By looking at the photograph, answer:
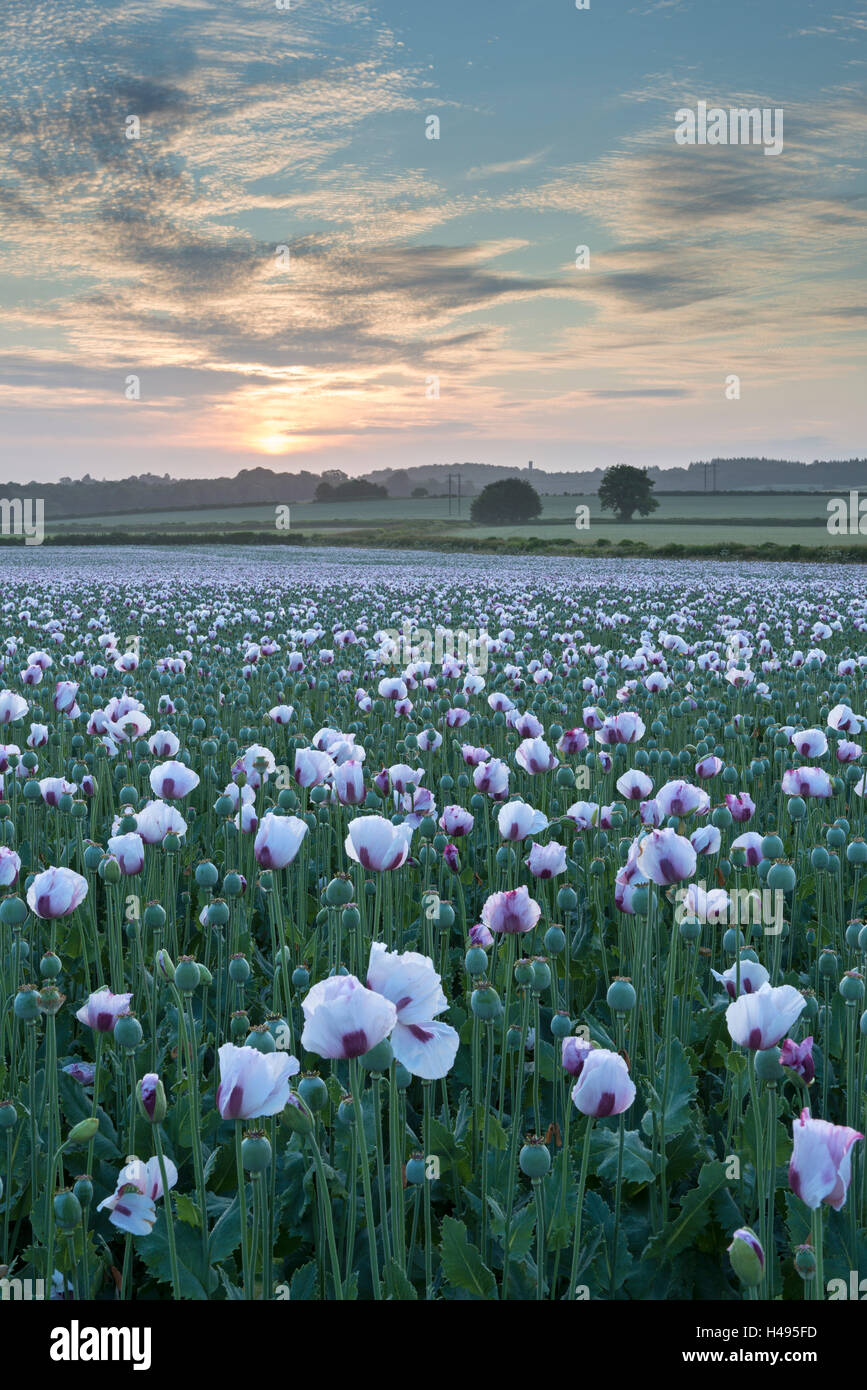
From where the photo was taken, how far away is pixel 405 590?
2033 cm

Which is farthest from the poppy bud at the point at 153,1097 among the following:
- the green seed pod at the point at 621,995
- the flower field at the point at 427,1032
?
the green seed pod at the point at 621,995

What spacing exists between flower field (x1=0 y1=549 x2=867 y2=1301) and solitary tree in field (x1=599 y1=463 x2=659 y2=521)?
317 feet

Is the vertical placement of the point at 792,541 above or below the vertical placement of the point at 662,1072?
above

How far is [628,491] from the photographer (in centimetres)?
9950

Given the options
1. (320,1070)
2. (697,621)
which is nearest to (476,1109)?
A: (320,1070)

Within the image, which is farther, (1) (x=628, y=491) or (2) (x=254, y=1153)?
(1) (x=628, y=491)

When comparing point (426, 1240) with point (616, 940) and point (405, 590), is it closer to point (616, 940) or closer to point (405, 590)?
point (616, 940)

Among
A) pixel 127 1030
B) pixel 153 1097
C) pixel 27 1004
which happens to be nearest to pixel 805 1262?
pixel 153 1097

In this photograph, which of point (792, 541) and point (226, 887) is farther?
point (792, 541)

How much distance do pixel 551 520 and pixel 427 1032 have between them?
340 feet

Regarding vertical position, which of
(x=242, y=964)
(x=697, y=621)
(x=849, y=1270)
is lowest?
(x=849, y=1270)

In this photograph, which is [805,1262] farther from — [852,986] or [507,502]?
[507,502]

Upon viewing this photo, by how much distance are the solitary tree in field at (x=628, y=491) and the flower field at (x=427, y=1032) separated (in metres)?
96.5

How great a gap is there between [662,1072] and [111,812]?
4.10m
